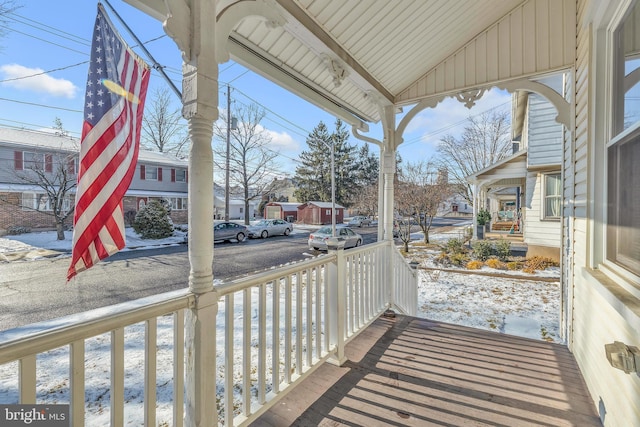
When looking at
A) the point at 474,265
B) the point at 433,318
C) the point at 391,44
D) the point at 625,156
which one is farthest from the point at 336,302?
the point at 474,265

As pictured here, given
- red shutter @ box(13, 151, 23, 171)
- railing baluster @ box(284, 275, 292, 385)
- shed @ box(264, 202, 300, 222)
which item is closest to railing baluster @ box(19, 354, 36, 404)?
railing baluster @ box(284, 275, 292, 385)

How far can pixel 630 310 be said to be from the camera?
4.10ft

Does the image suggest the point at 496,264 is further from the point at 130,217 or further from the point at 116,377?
the point at 130,217

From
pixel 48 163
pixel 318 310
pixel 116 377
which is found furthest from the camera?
pixel 48 163

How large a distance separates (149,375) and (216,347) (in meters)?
0.89

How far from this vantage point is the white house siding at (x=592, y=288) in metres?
1.37

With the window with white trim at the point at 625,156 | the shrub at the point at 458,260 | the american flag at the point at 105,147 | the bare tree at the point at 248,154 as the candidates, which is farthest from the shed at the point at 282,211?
the window with white trim at the point at 625,156

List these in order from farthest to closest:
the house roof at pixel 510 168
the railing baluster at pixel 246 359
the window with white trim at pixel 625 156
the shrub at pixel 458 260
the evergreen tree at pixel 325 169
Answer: the evergreen tree at pixel 325 169 < the house roof at pixel 510 168 < the shrub at pixel 458 260 < the railing baluster at pixel 246 359 < the window with white trim at pixel 625 156

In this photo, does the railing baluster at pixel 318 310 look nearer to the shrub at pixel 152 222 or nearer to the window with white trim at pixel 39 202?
the shrub at pixel 152 222

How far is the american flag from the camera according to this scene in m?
1.36

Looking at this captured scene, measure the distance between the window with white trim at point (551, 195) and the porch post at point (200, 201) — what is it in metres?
8.65

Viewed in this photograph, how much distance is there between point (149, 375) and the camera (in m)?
1.20

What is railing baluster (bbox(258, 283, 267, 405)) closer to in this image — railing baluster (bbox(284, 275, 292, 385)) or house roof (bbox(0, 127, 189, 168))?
railing baluster (bbox(284, 275, 292, 385))

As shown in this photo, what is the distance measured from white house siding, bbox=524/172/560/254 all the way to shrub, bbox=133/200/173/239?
13.0 metres
